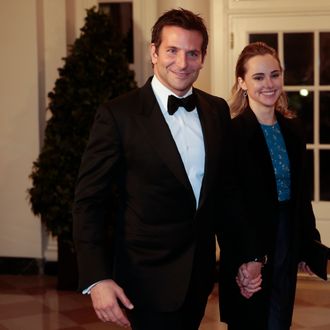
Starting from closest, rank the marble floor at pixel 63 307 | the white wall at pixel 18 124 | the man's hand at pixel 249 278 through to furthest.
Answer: the man's hand at pixel 249 278, the marble floor at pixel 63 307, the white wall at pixel 18 124

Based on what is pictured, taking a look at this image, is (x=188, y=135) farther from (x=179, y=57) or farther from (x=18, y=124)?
(x=18, y=124)

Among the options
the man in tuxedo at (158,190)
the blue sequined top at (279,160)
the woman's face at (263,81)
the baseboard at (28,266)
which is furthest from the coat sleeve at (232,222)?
the baseboard at (28,266)

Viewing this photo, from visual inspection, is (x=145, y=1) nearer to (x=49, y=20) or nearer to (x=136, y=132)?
(x=49, y=20)

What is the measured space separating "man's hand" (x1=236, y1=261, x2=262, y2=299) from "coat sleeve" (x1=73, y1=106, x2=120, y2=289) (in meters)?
0.57

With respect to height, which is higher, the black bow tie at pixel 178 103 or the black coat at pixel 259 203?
the black bow tie at pixel 178 103

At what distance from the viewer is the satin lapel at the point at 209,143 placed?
2059mm

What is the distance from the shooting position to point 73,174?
16.6 feet

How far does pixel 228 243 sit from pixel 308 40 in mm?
3696

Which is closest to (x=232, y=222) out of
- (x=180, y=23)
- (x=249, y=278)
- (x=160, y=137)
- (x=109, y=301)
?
(x=249, y=278)

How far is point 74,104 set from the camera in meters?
5.00

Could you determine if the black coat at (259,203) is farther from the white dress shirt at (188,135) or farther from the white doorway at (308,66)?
the white doorway at (308,66)

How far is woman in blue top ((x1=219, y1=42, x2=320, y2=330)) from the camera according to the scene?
103 inches

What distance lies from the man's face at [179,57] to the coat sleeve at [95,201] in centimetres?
21

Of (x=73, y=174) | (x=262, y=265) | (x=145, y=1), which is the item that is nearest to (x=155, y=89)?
(x=262, y=265)
